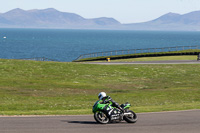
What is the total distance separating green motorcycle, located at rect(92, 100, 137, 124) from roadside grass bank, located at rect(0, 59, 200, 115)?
3.94 meters

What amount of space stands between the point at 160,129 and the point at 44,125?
489 centimetres

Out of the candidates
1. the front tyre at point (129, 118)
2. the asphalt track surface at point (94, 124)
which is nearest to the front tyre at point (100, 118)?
the asphalt track surface at point (94, 124)

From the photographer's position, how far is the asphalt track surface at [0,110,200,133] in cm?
1509

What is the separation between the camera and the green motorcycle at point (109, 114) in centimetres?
1625

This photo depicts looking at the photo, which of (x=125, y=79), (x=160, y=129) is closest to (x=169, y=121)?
(x=160, y=129)

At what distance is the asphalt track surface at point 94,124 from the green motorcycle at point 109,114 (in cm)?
25

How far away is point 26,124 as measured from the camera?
1634 centimetres

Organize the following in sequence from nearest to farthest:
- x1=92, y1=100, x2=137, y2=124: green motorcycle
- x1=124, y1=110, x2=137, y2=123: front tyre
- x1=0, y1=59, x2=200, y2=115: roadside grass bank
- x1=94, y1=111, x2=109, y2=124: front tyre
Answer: x1=92, y1=100, x2=137, y2=124: green motorcycle < x1=94, y1=111, x2=109, y2=124: front tyre < x1=124, y1=110, x2=137, y2=123: front tyre < x1=0, y1=59, x2=200, y2=115: roadside grass bank

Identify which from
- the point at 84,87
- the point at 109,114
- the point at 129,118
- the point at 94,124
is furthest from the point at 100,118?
the point at 84,87

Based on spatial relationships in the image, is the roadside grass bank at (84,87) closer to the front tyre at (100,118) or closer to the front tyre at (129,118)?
the front tyre at (100,118)

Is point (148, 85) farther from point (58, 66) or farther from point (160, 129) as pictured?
point (160, 129)

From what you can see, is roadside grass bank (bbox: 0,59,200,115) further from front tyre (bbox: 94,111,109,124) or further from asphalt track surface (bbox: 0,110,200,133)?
front tyre (bbox: 94,111,109,124)

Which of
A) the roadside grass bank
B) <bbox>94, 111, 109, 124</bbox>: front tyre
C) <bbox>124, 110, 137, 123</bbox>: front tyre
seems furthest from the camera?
the roadside grass bank

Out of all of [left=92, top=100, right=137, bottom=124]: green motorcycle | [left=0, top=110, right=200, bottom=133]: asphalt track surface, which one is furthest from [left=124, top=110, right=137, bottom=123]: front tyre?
[left=0, top=110, right=200, bottom=133]: asphalt track surface
